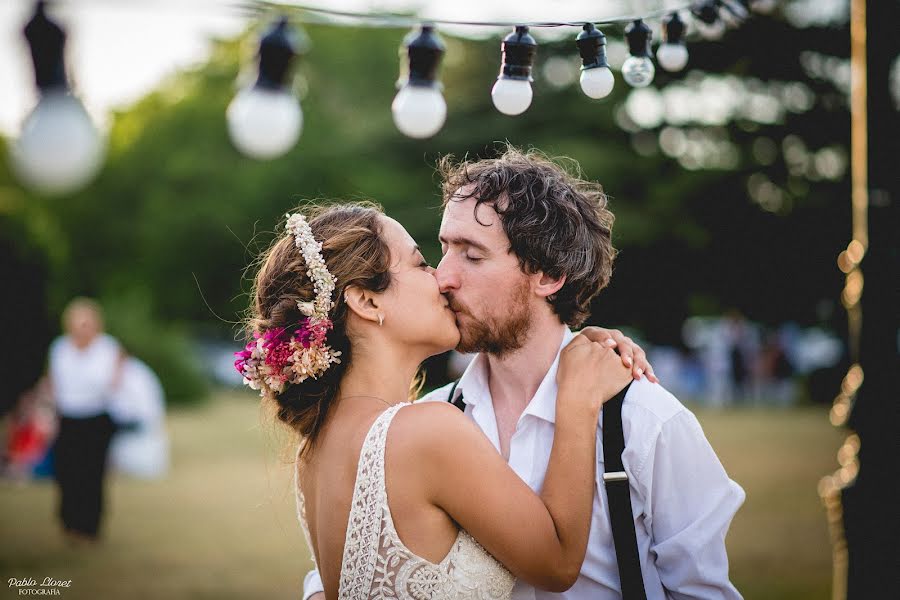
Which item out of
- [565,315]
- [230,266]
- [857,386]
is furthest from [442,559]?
[230,266]

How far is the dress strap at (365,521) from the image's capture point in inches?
98.6

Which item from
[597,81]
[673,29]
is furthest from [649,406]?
[673,29]

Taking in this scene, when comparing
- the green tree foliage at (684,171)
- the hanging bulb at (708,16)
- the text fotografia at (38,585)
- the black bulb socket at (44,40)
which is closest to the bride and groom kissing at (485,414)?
the hanging bulb at (708,16)

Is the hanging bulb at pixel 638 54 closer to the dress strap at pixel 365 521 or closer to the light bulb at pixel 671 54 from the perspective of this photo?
the light bulb at pixel 671 54

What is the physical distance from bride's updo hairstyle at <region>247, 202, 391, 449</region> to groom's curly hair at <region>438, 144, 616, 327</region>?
438 mm

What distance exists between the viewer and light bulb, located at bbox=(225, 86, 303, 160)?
1.81 m

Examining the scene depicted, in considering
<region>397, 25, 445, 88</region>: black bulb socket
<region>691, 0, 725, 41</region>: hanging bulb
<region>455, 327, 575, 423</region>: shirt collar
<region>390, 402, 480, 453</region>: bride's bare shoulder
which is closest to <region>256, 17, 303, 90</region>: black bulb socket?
<region>397, 25, 445, 88</region>: black bulb socket

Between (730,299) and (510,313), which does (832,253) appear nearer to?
(730,299)

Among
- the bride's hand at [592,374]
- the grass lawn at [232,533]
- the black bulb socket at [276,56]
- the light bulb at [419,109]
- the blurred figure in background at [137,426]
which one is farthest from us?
the blurred figure in background at [137,426]

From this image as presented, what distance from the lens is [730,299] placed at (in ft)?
77.6

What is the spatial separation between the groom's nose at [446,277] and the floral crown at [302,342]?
41cm

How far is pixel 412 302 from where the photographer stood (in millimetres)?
2916

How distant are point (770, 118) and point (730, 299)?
5222 mm

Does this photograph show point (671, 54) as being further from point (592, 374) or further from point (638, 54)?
point (592, 374)
